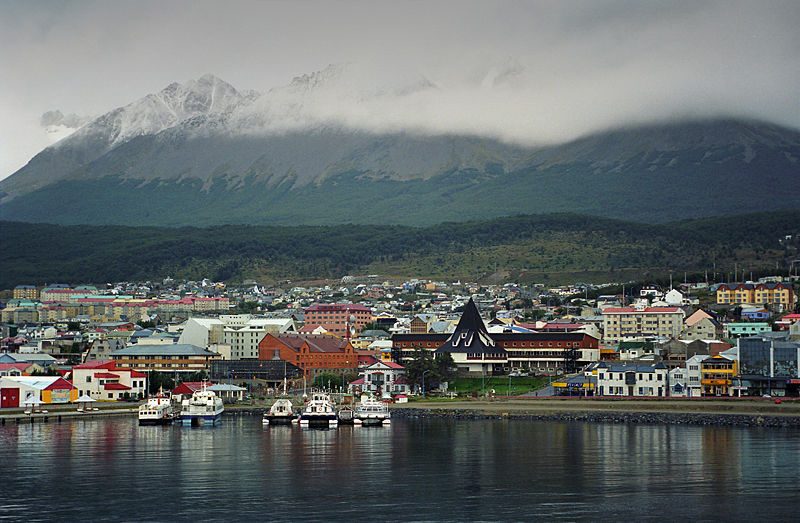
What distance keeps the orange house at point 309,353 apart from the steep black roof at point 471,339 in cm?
1048

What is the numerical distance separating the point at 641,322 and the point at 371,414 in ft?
194

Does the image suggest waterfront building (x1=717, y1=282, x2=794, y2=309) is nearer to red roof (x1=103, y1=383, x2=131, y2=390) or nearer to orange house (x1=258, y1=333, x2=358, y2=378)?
orange house (x1=258, y1=333, x2=358, y2=378)

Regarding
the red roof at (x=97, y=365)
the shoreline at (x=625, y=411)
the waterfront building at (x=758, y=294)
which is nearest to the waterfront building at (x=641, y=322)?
the waterfront building at (x=758, y=294)

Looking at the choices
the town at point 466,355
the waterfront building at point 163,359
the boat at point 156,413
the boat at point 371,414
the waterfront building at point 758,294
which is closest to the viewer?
the boat at point 371,414

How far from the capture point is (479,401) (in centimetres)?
9625

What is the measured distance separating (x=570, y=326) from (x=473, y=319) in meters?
15.0

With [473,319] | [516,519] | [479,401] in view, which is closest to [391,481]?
[516,519]

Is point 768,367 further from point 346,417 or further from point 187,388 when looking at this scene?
point 187,388

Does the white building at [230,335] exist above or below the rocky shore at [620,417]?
above

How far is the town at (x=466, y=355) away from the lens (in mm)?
94938

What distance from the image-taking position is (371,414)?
8394cm

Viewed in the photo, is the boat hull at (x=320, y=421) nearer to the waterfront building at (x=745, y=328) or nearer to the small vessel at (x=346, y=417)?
the small vessel at (x=346, y=417)

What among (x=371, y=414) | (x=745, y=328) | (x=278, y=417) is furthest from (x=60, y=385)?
(x=745, y=328)

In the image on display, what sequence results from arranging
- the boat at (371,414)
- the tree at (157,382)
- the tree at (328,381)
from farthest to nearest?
1. the tree at (328,381)
2. the tree at (157,382)
3. the boat at (371,414)
